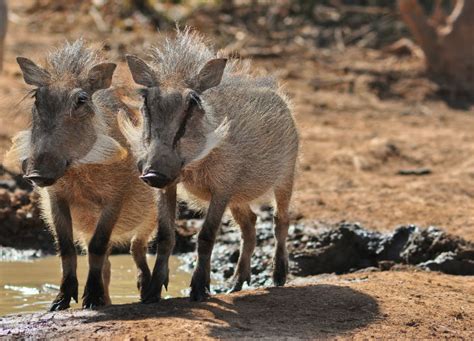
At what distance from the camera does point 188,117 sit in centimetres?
514

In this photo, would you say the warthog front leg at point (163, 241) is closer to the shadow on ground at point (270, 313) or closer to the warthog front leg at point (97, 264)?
the shadow on ground at point (270, 313)

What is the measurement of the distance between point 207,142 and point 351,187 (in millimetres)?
3600

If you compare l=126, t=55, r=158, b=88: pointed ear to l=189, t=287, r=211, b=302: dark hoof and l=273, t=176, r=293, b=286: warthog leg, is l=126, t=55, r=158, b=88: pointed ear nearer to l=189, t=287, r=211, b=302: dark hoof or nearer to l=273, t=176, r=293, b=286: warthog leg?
l=189, t=287, r=211, b=302: dark hoof

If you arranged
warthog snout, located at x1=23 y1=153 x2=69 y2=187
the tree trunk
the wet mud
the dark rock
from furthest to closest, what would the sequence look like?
the tree trunk → the wet mud → the dark rock → warthog snout, located at x1=23 y1=153 x2=69 y2=187

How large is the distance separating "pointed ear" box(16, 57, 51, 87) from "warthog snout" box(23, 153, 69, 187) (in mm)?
429

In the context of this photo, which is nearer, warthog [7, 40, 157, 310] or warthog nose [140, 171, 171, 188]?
warthog nose [140, 171, 171, 188]

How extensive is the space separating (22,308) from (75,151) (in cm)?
135

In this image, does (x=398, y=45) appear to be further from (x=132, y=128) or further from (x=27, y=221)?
(x=132, y=128)

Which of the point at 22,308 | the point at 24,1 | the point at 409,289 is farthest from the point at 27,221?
the point at 24,1

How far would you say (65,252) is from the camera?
18.1 feet

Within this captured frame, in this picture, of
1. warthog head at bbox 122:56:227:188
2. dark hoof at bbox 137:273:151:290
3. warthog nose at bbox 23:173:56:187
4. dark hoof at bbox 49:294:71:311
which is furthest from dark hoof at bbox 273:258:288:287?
warthog nose at bbox 23:173:56:187

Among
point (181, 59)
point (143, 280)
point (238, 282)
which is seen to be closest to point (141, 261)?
point (143, 280)

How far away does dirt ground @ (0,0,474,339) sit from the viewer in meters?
4.88

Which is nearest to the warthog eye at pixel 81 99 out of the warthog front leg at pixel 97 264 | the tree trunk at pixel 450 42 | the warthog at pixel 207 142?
the warthog at pixel 207 142
